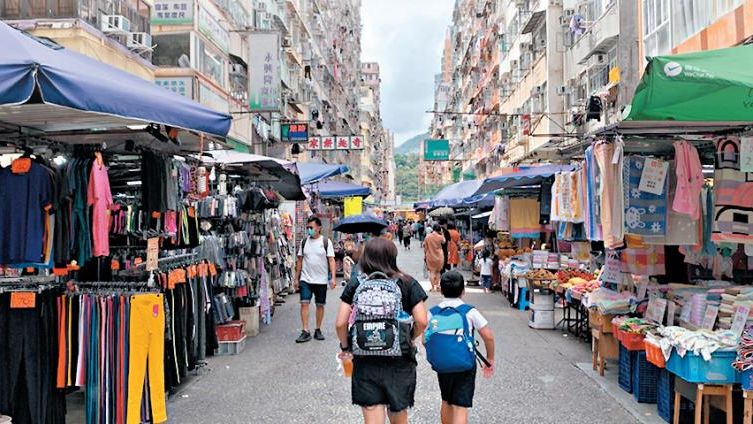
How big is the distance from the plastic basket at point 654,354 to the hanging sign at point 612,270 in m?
1.75

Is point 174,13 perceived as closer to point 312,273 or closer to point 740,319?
point 312,273

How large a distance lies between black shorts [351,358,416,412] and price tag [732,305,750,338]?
3.01m

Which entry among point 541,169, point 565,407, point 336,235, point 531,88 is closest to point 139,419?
point 565,407

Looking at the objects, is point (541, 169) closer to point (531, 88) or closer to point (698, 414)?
point (698, 414)

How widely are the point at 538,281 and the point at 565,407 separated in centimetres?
535

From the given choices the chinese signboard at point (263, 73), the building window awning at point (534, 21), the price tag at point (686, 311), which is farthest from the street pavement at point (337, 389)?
the building window awning at point (534, 21)

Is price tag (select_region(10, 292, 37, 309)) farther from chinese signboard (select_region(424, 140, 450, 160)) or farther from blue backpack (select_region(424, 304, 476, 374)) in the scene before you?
chinese signboard (select_region(424, 140, 450, 160))

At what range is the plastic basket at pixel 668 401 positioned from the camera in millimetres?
5645

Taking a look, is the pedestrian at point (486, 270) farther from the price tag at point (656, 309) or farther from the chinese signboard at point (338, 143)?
the chinese signboard at point (338, 143)

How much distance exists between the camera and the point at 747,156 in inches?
237

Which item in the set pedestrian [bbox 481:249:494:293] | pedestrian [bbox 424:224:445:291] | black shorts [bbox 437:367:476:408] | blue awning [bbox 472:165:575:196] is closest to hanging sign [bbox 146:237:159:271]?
black shorts [bbox 437:367:476:408]

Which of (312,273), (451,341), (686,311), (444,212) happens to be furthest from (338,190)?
(451,341)

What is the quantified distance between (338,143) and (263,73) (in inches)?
327

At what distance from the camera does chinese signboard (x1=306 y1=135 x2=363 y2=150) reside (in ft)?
88.1
